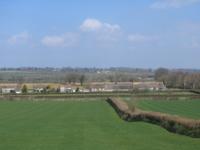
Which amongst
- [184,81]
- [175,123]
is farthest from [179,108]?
[184,81]

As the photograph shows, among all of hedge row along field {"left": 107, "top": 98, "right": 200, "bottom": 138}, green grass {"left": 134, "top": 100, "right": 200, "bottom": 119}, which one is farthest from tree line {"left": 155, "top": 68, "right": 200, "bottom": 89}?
hedge row along field {"left": 107, "top": 98, "right": 200, "bottom": 138}

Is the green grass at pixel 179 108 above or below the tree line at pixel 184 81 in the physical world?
below

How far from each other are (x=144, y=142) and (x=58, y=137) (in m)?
5.14

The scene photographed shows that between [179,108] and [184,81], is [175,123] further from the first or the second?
[184,81]

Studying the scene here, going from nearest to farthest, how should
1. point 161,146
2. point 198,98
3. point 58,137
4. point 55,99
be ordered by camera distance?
point 161,146
point 58,137
point 198,98
point 55,99

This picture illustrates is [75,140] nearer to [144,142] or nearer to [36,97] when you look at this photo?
[144,142]

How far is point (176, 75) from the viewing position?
190 m

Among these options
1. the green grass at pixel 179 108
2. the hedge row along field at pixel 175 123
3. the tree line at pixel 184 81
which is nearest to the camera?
the hedge row along field at pixel 175 123

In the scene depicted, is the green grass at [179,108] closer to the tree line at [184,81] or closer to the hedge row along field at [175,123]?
the hedge row along field at [175,123]

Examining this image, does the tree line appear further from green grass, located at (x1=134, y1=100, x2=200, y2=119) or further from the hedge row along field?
the hedge row along field

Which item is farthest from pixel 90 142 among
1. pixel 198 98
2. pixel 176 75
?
pixel 176 75

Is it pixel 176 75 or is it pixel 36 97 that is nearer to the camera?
pixel 36 97

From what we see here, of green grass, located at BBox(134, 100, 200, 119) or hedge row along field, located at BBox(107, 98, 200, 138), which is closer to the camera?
hedge row along field, located at BBox(107, 98, 200, 138)

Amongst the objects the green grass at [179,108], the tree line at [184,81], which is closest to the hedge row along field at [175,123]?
the green grass at [179,108]
